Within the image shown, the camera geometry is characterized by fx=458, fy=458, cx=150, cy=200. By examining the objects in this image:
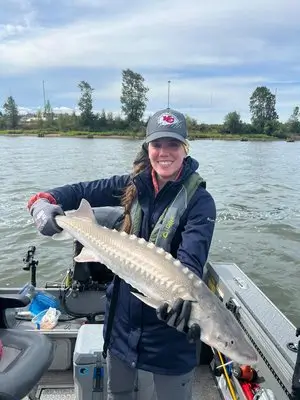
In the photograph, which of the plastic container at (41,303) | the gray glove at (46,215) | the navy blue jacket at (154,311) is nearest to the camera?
the navy blue jacket at (154,311)

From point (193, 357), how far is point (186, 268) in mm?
587

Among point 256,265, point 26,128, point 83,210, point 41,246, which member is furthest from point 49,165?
point 26,128

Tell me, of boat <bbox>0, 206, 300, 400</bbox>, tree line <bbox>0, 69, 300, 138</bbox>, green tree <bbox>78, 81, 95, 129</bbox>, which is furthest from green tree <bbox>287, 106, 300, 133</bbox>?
boat <bbox>0, 206, 300, 400</bbox>

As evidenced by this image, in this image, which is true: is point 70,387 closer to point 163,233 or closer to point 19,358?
point 19,358

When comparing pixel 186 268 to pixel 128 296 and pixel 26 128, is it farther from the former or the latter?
pixel 26 128

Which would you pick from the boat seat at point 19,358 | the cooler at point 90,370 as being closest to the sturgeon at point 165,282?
the boat seat at point 19,358

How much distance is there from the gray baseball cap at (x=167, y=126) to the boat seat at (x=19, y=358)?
4.48 ft

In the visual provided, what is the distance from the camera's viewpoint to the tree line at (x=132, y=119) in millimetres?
82500

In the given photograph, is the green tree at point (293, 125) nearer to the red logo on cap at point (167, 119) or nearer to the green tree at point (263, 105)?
the green tree at point (263, 105)

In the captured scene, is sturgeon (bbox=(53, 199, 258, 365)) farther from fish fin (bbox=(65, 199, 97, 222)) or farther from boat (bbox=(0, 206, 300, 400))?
boat (bbox=(0, 206, 300, 400))

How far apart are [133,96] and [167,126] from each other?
84760mm

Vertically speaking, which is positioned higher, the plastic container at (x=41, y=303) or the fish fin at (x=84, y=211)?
the fish fin at (x=84, y=211)

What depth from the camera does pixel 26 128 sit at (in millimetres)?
90188

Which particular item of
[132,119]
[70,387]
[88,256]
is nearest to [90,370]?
[70,387]
